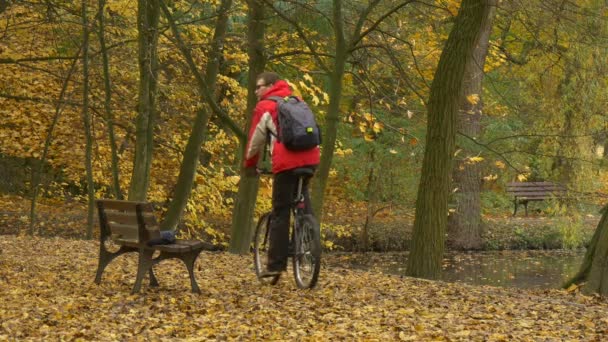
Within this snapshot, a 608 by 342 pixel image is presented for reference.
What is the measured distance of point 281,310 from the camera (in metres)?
8.16

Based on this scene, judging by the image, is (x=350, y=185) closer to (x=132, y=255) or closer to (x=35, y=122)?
(x=35, y=122)

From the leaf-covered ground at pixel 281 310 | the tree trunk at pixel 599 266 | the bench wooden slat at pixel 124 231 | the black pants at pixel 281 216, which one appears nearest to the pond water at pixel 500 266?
the tree trunk at pixel 599 266

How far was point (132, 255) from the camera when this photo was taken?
1388cm

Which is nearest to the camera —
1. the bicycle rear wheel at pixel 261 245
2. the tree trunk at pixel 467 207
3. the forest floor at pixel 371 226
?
the bicycle rear wheel at pixel 261 245

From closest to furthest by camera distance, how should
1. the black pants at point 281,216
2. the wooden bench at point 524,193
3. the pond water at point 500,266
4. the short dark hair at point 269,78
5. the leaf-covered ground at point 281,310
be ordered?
the leaf-covered ground at point 281,310 → the black pants at point 281,216 → the short dark hair at point 269,78 → the pond water at point 500,266 → the wooden bench at point 524,193

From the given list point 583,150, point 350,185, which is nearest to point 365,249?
point 350,185

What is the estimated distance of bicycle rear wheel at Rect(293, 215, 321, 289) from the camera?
8.67m

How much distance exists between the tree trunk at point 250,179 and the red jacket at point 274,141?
506 centimetres

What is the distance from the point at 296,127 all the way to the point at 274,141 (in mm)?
343

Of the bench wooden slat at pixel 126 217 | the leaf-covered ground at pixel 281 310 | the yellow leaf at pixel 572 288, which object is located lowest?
the leaf-covered ground at pixel 281 310

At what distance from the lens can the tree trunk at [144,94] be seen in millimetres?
14289

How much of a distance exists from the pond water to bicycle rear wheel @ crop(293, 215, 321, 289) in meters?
10.2

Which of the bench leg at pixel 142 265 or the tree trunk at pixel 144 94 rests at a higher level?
the tree trunk at pixel 144 94

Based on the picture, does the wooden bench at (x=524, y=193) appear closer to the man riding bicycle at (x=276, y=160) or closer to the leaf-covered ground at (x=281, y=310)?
the leaf-covered ground at (x=281, y=310)
